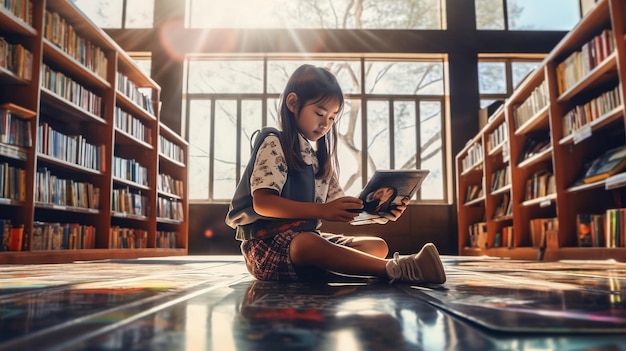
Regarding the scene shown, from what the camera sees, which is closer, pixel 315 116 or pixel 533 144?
pixel 315 116

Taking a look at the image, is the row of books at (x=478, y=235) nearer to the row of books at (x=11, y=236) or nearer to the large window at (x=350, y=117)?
the large window at (x=350, y=117)

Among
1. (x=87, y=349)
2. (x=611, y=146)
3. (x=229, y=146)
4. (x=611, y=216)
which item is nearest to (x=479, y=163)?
(x=611, y=146)

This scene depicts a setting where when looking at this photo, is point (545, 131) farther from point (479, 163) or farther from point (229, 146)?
point (229, 146)

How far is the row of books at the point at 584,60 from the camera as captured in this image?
9.63ft

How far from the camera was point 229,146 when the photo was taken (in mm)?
7078

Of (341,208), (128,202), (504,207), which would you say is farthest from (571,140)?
(128,202)

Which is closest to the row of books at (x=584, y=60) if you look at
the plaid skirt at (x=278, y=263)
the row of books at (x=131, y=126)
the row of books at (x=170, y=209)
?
the plaid skirt at (x=278, y=263)

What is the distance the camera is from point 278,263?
1.44m

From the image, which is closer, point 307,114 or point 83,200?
point 307,114

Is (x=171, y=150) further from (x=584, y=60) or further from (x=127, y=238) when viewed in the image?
(x=584, y=60)

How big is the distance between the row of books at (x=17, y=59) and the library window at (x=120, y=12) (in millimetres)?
4215

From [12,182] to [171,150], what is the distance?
309 cm

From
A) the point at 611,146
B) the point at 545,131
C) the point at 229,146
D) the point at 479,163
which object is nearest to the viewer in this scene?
the point at 611,146

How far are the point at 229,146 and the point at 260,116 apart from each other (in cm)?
57
